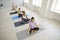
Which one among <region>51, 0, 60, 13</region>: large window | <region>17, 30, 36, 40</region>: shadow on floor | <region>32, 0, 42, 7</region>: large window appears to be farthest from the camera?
<region>32, 0, 42, 7</region>: large window

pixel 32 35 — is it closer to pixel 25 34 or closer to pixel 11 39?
pixel 25 34

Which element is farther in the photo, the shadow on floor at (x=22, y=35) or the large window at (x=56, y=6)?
the large window at (x=56, y=6)

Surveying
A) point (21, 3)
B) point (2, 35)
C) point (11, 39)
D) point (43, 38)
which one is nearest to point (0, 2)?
point (21, 3)

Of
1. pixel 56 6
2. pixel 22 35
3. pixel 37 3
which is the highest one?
pixel 37 3

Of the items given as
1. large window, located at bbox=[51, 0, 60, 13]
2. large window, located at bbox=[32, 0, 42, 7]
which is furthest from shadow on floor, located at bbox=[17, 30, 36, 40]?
large window, located at bbox=[32, 0, 42, 7]

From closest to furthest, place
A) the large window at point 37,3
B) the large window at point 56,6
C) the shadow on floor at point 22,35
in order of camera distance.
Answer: the shadow on floor at point 22,35
the large window at point 56,6
the large window at point 37,3

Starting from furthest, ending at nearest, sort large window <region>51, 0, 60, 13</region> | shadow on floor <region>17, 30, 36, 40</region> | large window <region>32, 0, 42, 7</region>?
large window <region>32, 0, 42, 7</region> → large window <region>51, 0, 60, 13</region> → shadow on floor <region>17, 30, 36, 40</region>

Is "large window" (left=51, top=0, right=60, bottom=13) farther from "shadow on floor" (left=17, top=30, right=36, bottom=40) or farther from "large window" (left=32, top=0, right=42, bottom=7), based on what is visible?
"shadow on floor" (left=17, top=30, right=36, bottom=40)

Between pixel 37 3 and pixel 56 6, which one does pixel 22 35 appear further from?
pixel 37 3

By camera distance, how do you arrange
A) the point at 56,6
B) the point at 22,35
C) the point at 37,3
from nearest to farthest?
the point at 22,35, the point at 56,6, the point at 37,3

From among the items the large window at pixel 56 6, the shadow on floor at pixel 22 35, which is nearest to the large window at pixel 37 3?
the large window at pixel 56 6

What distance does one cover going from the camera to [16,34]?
2.53 meters

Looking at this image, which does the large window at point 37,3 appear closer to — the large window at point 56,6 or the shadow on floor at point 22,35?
the large window at point 56,6

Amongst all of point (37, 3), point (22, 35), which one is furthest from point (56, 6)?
point (22, 35)
